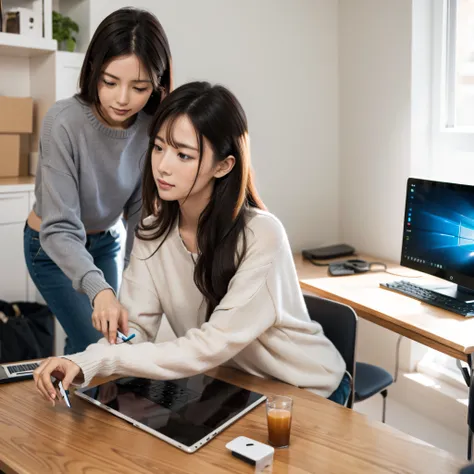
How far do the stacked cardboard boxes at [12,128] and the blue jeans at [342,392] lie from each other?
1.88m

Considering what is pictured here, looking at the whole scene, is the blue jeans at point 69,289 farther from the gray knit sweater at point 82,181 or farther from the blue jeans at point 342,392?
the blue jeans at point 342,392

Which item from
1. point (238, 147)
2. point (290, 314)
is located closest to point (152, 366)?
point (290, 314)

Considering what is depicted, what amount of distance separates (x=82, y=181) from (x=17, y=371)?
2.04 ft

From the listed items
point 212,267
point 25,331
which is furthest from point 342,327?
point 25,331

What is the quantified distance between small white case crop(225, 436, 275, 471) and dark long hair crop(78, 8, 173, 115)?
39.8 inches

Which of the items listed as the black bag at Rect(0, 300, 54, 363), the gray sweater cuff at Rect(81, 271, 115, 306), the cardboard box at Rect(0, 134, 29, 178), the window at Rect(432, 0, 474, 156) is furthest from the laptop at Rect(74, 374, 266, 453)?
the window at Rect(432, 0, 474, 156)

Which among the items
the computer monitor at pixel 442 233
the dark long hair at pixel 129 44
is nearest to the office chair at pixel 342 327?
the computer monitor at pixel 442 233

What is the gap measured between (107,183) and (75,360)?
775mm

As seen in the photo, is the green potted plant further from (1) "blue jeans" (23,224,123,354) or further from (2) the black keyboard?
(2) the black keyboard

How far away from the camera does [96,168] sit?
204cm

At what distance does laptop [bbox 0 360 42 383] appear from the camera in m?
1.58

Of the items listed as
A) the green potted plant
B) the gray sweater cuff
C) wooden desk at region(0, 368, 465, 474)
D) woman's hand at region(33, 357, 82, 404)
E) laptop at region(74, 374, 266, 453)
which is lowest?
wooden desk at region(0, 368, 465, 474)

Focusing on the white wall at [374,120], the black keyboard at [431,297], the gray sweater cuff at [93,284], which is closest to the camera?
the gray sweater cuff at [93,284]

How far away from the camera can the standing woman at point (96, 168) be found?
5.97ft
